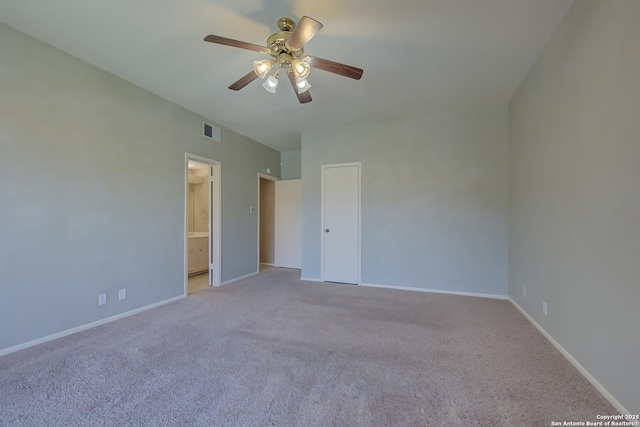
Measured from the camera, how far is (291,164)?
6367mm

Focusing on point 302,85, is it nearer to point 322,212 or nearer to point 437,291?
point 322,212

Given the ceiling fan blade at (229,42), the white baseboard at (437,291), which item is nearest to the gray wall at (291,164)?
the white baseboard at (437,291)

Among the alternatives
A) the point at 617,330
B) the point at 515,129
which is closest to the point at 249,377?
the point at 617,330

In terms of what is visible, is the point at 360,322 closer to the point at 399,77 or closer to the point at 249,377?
the point at 249,377

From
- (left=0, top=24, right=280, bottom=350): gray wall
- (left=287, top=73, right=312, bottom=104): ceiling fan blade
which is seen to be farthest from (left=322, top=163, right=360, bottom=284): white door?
(left=0, top=24, right=280, bottom=350): gray wall

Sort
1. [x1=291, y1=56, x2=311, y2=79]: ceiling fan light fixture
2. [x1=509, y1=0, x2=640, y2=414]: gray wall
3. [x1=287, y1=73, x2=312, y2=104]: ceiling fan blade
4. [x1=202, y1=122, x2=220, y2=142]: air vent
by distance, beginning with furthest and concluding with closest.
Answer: [x1=202, y1=122, x2=220, y2=142]: air vent → [x1=287, y1=73, x2=312, y2=104]: ceiling fan blade → [x1=291, y1=56, x2=311, y2=79]: ceiling fan light fixture → [x1=509, y1=0, x2=640, y2=414]: gray wall

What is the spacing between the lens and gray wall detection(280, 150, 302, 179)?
6.31 metres

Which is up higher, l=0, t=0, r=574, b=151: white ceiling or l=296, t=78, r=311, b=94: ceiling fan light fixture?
l=0, t=0, r=574, b=151: white ceiling

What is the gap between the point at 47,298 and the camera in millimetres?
2477

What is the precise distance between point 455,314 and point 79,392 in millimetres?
3497

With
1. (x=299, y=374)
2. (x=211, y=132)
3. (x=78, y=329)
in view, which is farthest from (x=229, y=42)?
(x=78, y=329)

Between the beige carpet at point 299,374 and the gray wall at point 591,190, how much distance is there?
0.29 metres

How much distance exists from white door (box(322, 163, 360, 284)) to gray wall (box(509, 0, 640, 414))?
94.3 inches

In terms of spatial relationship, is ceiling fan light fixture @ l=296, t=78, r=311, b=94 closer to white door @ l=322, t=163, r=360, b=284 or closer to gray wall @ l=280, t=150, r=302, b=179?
white door @ l=322, t=163, r=360, b=284
